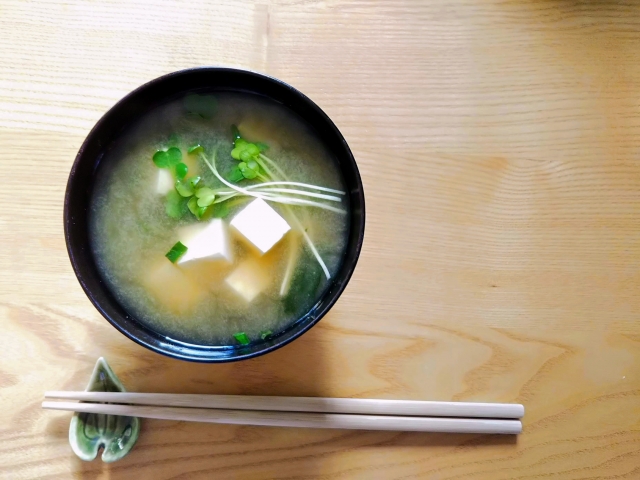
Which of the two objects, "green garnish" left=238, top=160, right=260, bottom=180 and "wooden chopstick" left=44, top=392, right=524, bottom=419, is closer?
"green garnish" left=238, top=160, right=260, bottom=180

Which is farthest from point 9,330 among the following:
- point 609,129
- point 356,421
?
point 609,129

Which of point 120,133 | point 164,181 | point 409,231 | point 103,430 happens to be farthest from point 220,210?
point 103,430

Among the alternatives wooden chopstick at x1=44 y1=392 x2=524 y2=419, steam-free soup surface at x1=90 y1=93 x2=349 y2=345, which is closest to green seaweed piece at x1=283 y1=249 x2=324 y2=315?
steam-free soup surface at x1=90 y1=93 x2=349 y2=345

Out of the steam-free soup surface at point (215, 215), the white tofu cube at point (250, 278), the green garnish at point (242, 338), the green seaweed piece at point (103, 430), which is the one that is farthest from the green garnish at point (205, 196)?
the green seaweed piece at point (103, 430)

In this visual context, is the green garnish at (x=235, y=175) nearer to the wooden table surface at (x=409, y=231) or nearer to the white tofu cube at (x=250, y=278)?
the white tofu cube at (x=250, y=278)

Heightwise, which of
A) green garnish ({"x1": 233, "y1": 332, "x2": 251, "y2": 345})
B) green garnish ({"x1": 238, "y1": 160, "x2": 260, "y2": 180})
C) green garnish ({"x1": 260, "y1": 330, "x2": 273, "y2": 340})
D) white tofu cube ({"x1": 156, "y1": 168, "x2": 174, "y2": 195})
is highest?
green garnish ({"x1": 238, "y1": 160, "x2": 260, "y2": 180})

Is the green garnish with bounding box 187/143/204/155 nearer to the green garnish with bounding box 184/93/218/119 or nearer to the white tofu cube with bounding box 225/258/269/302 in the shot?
the green garnish with bounding box 184/93/218/119
